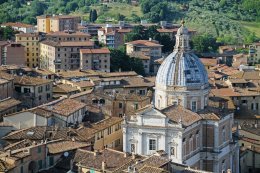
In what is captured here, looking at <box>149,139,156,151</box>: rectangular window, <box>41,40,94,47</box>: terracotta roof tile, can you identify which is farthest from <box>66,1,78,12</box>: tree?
<box>149,139,156,151</box>: rectangular window

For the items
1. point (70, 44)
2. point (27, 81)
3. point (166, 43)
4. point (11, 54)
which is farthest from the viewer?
point (166, 43)

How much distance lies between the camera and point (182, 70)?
4431 centimetres

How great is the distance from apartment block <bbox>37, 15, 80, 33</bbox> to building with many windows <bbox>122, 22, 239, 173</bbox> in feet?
209

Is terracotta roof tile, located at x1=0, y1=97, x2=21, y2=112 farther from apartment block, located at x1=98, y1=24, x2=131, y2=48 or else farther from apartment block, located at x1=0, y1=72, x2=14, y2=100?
apartment block, located at x1=98, y1=24, x2=131, y2=48

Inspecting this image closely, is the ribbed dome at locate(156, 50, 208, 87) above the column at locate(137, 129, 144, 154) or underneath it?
above

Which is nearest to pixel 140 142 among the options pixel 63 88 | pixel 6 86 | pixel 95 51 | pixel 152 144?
pixel 152 144

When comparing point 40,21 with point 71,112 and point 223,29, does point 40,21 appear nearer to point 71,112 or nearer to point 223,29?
point 223,29

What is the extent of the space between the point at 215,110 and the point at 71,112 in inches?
377

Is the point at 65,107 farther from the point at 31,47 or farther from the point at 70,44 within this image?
the point at 31,47

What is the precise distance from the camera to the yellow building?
84.9 metres

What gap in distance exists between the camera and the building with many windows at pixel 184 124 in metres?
40.2

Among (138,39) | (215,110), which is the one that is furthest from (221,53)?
(215,110)

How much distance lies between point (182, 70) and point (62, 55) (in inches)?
1541

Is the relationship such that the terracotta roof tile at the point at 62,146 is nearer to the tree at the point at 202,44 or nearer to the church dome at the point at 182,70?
the church dome at the point at 182,70
